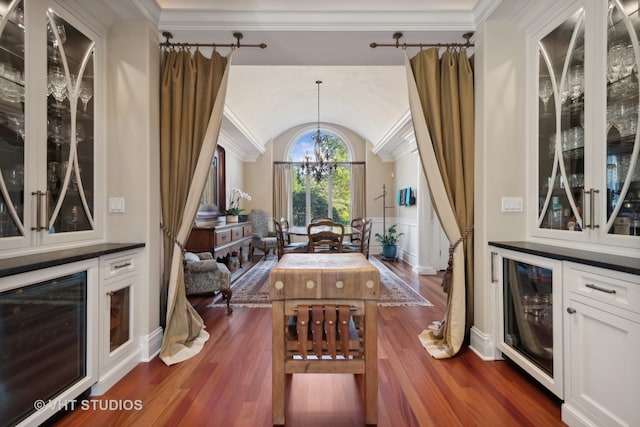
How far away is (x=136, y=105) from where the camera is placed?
8.02 ft

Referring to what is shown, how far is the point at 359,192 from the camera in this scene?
8172mm

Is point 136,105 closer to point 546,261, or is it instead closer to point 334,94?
point 546,261

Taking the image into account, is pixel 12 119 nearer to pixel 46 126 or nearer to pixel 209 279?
pixel 46 126

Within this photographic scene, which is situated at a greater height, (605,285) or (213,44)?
(213,44)

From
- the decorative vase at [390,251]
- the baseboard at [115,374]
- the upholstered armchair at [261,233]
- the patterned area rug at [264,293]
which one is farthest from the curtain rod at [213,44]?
the decorative vase at [390,251]

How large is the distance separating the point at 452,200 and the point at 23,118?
2.88m

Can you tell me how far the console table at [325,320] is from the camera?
5.29ft

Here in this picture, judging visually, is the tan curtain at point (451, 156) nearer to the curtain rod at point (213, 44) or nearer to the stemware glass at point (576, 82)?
the stemware glass at point (576, 82)

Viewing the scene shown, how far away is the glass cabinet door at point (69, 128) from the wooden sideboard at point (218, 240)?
1835 mm

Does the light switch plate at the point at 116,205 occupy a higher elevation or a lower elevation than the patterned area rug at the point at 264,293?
higher

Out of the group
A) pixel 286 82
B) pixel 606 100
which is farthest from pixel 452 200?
pixel 286 82

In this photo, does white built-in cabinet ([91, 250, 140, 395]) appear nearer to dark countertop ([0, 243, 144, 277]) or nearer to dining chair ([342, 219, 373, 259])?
dark countertop ([0, 243, 144, 277])

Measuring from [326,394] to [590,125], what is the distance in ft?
7.42

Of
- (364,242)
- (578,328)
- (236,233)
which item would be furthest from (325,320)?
(236,233)
